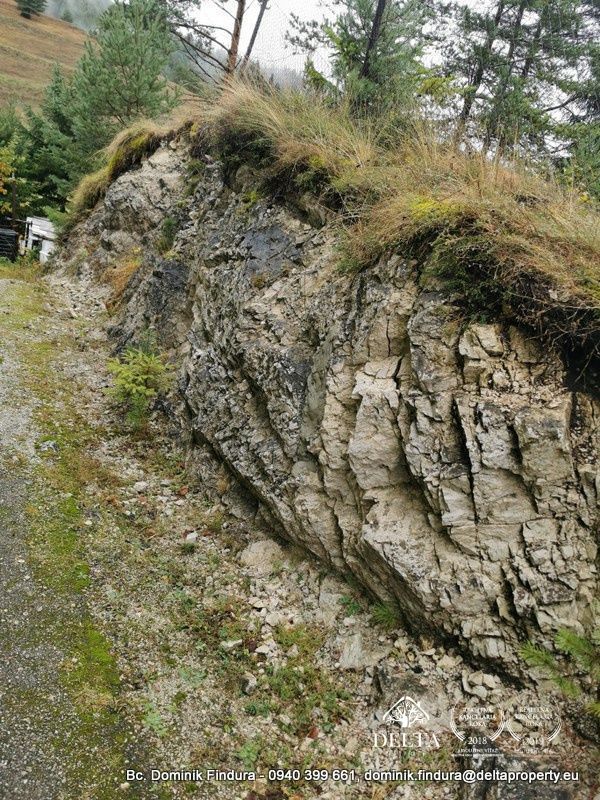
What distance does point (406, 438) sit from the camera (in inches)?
218

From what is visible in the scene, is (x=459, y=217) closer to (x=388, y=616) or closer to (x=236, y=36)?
(x=388, y=616)

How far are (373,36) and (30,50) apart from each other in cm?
9211

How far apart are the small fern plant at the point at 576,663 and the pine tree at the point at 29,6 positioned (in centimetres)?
12021

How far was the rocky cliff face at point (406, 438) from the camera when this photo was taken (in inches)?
186

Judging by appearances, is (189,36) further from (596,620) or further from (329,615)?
(596,620)

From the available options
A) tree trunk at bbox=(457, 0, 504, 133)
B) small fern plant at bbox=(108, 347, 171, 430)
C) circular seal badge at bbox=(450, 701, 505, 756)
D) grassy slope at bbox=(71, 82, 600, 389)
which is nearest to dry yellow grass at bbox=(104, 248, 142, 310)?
small fern plant at bbox=(108, 347, 171, 430)

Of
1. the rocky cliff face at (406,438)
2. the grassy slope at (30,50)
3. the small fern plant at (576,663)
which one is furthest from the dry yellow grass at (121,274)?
the grassy slope at (30,50)

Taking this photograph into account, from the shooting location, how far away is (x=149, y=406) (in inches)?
392

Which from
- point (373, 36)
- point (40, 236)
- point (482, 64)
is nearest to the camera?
point (373, 36)

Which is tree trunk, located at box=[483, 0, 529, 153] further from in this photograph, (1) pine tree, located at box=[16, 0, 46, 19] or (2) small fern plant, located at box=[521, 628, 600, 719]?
(1) pine tree, located at box=[16, 0, 46, 19]

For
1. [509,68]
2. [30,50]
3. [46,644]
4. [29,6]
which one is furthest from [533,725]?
[29,6]

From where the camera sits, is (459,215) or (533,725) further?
(459,215)

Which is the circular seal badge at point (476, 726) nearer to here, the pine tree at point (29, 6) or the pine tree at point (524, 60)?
the pine tree at point (524, 60)

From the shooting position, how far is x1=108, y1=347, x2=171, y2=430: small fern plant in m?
9.43
